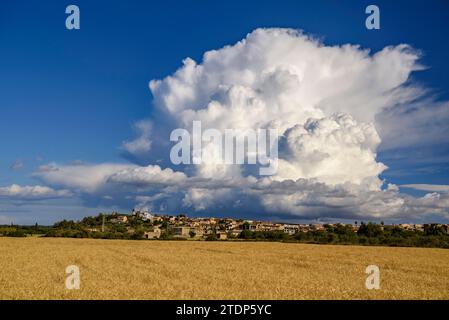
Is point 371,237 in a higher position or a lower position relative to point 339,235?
lower

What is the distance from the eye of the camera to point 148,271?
3144 cm

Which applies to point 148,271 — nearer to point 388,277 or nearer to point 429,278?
point 388,277

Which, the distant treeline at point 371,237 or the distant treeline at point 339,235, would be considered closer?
the distant treeline at point 371,237

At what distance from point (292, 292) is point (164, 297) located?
6292 millimetres

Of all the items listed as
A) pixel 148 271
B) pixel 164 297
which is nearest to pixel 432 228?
pixel 148 271

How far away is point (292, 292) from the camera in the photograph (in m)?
22.4

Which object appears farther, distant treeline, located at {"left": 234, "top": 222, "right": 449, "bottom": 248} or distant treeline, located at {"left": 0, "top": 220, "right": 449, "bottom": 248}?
distant treeline, located at {"left": 0, "top": 220, "right": 449, "bottom": 248}
